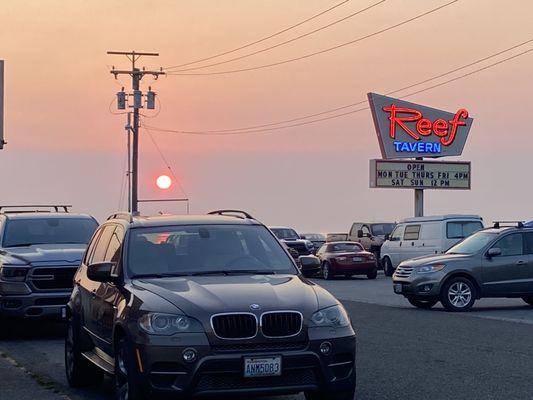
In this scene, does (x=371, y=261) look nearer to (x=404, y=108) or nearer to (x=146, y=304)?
(x=404, y=108)

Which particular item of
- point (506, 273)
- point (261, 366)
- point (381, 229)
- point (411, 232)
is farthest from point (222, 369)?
point (381, 229)

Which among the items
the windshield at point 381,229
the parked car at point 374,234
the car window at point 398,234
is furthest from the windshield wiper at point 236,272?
the windshield at point 381,229

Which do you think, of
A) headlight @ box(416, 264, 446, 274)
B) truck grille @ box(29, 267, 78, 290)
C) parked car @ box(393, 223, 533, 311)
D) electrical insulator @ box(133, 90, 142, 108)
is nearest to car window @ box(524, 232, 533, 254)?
parked car @ box(393, 223, 533, 311)

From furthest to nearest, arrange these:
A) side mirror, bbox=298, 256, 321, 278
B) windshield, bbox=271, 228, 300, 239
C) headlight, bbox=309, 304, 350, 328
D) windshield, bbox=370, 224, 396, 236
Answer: windshield, bbox=370, 224, 396, 236, windshield, bbox=271, 228, 300, 239, side mirror, bbox=298, 256, 321, 278, headlight, bbox=309, 304, 350, 328

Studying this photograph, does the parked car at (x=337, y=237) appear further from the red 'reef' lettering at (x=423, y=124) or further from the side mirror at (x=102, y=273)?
the side mirror at (x=102, y=273)

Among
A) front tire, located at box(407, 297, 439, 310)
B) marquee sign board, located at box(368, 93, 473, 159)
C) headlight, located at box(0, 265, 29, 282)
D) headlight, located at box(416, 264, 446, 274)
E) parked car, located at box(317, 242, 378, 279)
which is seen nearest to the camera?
headlight, located at box(0, 265, 29, 282)

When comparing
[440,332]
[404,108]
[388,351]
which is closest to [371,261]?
[404,108]

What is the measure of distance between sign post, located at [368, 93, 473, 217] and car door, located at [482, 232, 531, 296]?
25.4 metres

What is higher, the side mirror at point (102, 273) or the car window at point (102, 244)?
the car window at point (102, 244)

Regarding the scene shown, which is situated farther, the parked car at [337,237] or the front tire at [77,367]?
the parked car at [337,237]

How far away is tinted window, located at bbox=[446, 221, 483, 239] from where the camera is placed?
3688cm

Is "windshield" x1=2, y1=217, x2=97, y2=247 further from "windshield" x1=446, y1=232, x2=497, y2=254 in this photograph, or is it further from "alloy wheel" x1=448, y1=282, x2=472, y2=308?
"windshield" x1=446, y1=232, x2=497, y2=254

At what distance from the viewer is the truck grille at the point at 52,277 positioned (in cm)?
1636

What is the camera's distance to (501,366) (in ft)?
41.8
